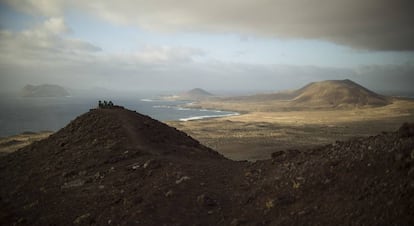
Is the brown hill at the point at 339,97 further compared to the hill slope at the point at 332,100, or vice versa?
the brown hill at the point at 339,97

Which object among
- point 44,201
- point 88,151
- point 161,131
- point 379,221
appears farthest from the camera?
point 161,131

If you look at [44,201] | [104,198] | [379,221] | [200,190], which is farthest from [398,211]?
[44,201]

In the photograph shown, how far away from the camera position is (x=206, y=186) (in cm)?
1325

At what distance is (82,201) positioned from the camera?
533 inches

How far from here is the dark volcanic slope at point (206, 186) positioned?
9328 millimetres

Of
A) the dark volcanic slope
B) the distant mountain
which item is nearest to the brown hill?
the distant mountain

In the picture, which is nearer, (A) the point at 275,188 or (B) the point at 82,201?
(A) the point at 275,188

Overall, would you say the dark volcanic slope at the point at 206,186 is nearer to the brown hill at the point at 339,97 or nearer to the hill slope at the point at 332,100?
the hill slope at the point at 332,100

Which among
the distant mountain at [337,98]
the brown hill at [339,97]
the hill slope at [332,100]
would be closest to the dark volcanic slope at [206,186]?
the hill slope at [332,100]

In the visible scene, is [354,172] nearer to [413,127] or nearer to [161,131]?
[413,127]

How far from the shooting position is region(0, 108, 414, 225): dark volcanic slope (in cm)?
933

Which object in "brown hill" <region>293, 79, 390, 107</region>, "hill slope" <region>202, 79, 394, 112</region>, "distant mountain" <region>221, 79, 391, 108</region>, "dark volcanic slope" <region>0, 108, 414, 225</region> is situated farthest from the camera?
"brown hill" <region>293, 79, 390, 107</region>

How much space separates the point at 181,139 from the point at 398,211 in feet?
49.9

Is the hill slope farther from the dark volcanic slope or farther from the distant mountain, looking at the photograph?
the dark volcanic slope
